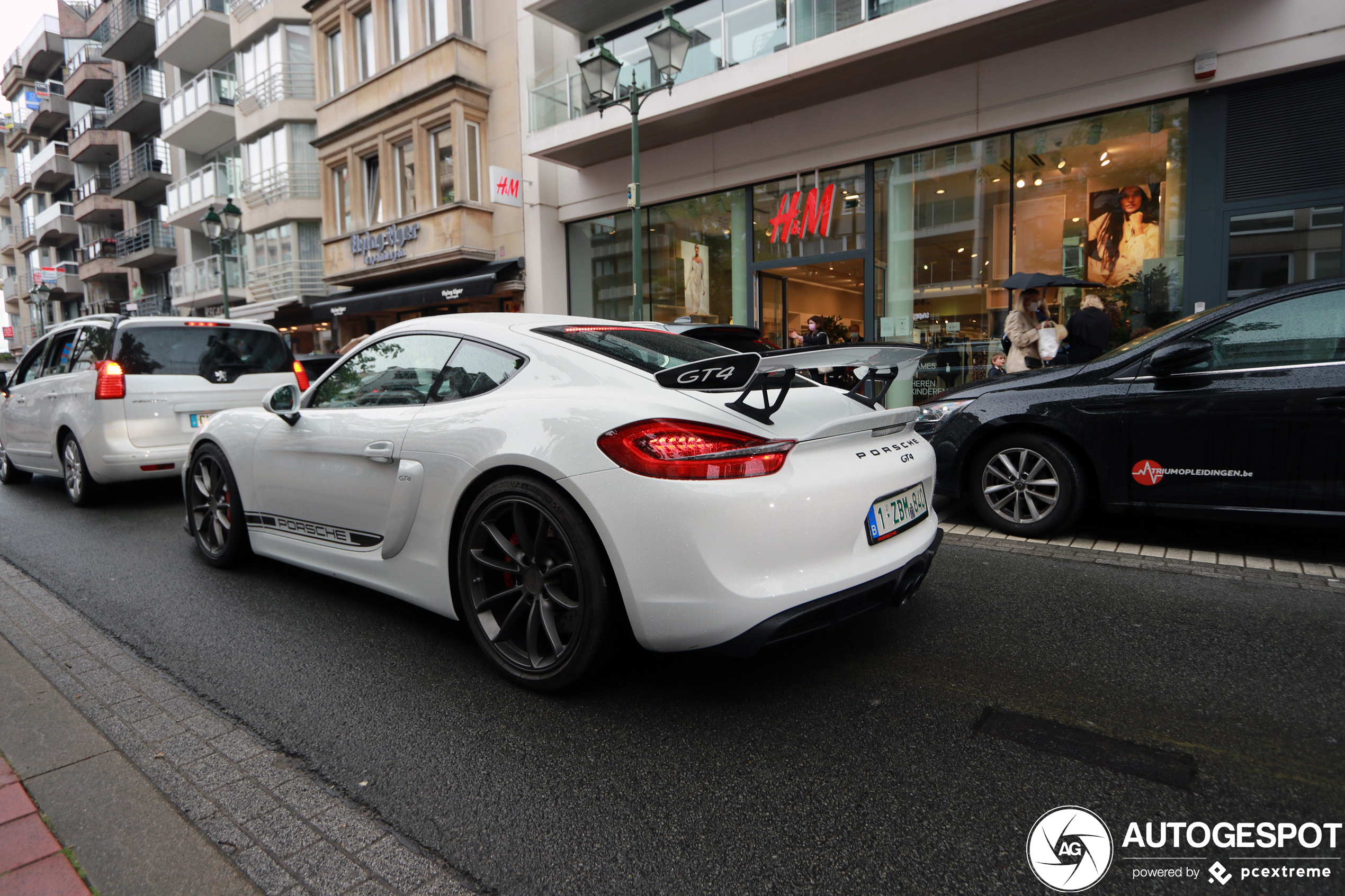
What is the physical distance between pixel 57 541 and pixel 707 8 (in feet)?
40.3

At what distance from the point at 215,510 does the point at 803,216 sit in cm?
1045

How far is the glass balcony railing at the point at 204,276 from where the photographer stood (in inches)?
1014

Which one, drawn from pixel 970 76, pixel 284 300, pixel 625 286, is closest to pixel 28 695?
pixel 970 76

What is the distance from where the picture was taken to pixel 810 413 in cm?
260

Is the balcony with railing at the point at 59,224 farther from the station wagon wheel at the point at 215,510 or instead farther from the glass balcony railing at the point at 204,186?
the station wagon wheel at the point at 215,510

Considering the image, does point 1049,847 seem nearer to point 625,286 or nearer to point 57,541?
point 57,541

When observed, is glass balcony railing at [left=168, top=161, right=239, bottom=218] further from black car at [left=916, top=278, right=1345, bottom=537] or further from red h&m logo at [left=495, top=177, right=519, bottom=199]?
black car at [left=916, top=278, right=1345, bottom=537]

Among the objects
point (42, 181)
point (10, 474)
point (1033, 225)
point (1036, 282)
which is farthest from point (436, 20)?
point (42, 181)

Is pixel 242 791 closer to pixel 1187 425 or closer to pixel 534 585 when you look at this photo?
pixel 534 585

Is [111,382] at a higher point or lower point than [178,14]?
lower

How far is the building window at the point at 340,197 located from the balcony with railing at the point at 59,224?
3193 cm

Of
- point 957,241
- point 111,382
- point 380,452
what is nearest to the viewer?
point 380,452

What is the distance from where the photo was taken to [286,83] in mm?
21719

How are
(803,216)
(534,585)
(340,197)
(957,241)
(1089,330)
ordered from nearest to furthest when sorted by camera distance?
(534,585), (1089,330), (957,241), (803,216), (340,197)
